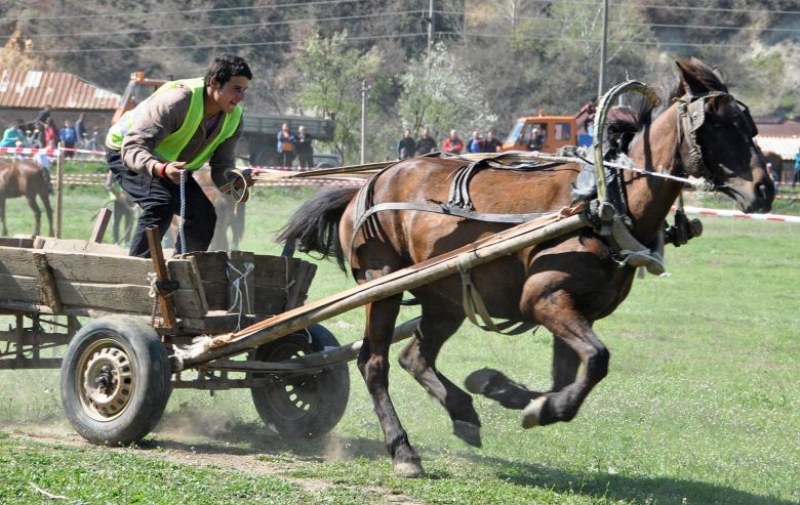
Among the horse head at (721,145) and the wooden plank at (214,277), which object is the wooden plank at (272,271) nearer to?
the wooden plank at (214,277)

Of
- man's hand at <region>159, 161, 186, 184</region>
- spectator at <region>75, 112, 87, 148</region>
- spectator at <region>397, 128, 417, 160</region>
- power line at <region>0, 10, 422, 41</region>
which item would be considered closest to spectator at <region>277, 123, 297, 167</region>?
spectator at <region>397, 128, 417, 160</region>

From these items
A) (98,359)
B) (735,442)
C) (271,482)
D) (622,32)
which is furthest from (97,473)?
(622,32)

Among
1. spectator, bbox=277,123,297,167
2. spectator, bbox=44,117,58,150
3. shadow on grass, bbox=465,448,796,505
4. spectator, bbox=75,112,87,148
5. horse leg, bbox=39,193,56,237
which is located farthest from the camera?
spectator, bbox=75,112,87,148

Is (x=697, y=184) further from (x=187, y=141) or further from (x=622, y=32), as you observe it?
(x=622, y=32)

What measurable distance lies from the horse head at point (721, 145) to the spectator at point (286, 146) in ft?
107

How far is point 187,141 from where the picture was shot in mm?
7727

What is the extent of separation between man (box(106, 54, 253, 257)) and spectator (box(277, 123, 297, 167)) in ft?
99.7

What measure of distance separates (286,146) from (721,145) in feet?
107

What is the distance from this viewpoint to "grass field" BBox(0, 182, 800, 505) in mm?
6102

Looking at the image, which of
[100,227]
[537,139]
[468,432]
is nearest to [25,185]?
[100,227]

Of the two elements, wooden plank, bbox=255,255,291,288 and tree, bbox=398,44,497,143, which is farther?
tree, bbox=398,44,497,143

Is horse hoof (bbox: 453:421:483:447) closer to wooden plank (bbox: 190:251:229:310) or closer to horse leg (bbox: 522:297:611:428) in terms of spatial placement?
horse leg (bbox: 522:297:611:428)

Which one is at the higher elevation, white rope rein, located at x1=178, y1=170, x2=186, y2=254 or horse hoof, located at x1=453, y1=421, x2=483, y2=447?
white rope rein, located at x1=178, y1=170, x2=186, y2=254

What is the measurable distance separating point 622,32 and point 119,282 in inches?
2506
